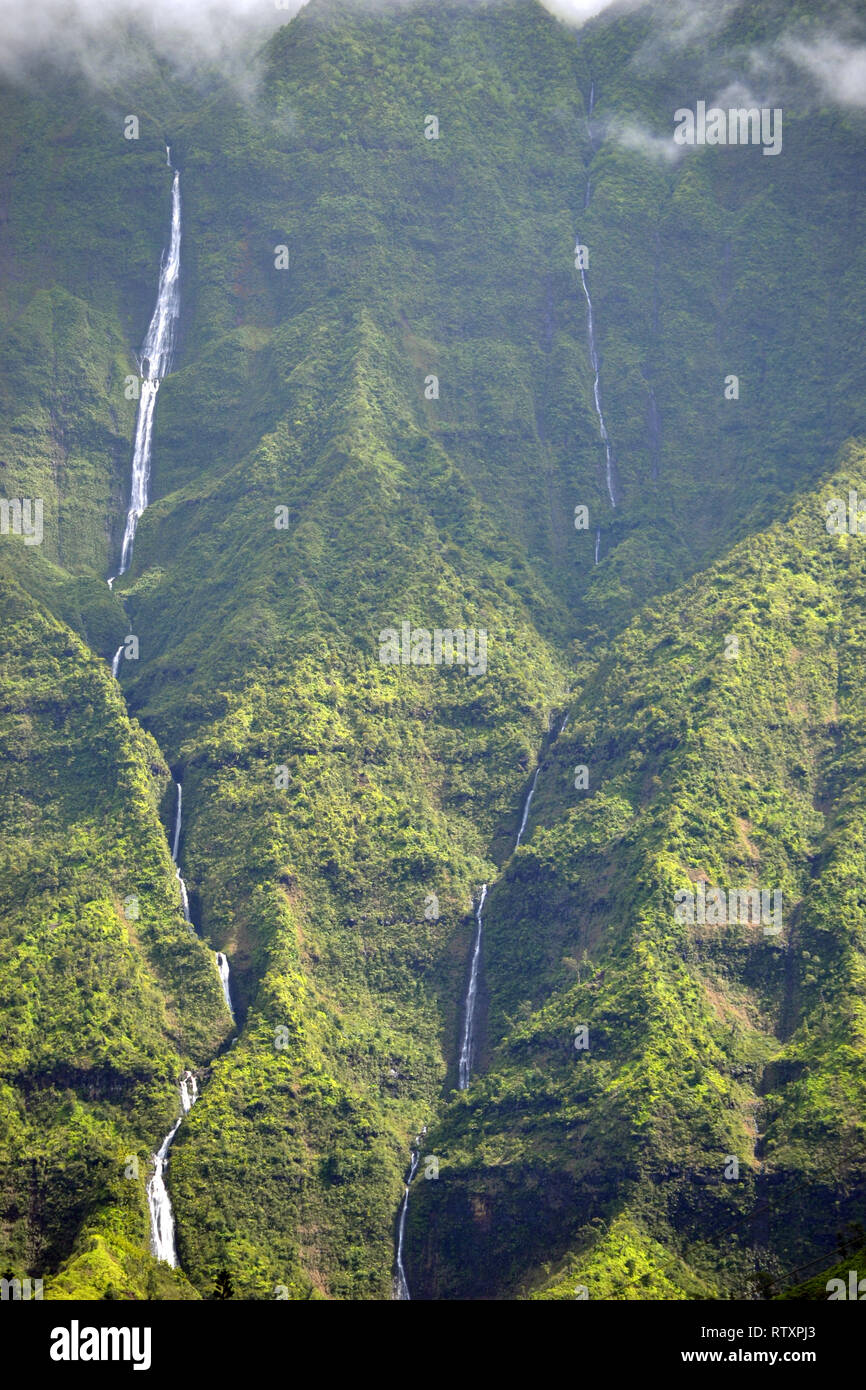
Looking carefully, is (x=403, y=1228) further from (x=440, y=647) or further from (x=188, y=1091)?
(x=440, y=647)

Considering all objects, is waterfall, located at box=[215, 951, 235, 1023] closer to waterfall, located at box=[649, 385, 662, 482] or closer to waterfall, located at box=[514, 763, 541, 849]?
waterfall, located at box=[514, 763, 541, 849]

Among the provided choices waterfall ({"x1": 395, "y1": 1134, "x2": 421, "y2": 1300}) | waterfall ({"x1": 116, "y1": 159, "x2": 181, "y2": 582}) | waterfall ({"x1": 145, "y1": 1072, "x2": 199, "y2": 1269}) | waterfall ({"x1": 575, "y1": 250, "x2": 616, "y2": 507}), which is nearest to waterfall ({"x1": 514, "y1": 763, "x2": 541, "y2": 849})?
waterfall ({"x1": 395, "y1": 1134, "x2": 421, "y2": 1300})

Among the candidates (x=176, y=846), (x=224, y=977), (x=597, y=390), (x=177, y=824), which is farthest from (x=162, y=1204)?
(x=597, y=390)

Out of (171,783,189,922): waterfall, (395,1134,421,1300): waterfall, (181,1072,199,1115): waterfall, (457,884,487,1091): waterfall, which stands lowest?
(395,1134,421,1300): waterfall

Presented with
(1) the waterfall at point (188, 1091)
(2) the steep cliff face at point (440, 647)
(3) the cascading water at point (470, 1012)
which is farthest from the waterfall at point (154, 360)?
(1) the waterfall at point (188, 1091)

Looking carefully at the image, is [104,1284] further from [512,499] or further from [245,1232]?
[512,499]
